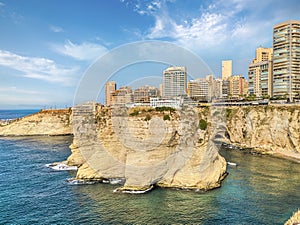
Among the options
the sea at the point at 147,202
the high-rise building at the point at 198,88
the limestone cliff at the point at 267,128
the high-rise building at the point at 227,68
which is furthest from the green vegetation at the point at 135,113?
the high-rise building at the point at 227,68

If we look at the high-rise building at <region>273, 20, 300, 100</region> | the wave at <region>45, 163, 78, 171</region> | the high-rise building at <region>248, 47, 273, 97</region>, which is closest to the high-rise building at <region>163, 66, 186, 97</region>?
the high-rise building at <region>248, 47, 273, 97</region>

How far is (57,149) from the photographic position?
212ft

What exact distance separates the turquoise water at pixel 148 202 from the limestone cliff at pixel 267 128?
19.2 meters

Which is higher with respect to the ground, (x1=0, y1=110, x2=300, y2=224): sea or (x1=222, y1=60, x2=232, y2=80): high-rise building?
(x1=222, y1=60, x2=232, y2=80): high-rise building

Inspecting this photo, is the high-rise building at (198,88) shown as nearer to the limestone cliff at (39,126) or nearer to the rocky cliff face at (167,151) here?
the limestone cliff at (39,126)

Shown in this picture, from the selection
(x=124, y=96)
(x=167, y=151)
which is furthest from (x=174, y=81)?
(x=167, y=151)

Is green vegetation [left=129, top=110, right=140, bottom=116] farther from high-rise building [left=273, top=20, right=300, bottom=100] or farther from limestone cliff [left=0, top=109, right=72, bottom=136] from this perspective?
limestone cliff [left=0, top=109, right=72, bottom=136]

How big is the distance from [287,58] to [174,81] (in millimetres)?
44197

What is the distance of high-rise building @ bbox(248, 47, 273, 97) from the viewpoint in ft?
341

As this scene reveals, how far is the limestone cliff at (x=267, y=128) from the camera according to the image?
186 feet

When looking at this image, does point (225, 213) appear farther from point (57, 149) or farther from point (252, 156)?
point (57, 149)

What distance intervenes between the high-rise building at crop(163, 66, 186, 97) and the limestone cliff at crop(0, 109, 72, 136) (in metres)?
46.7

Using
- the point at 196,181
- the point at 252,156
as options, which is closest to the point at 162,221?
the point at 196,181

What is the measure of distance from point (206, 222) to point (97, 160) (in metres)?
19.7
